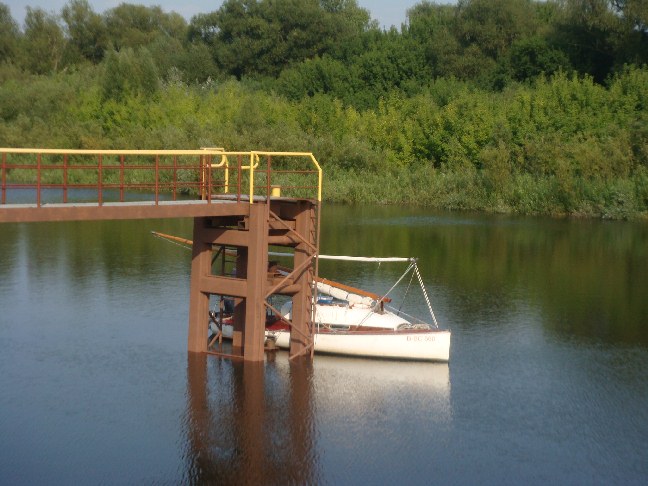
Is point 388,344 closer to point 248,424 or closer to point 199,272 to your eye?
point 199,272

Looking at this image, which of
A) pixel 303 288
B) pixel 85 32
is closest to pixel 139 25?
pixel 85 32

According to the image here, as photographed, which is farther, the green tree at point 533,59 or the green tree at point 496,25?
the green tree at point 496,25

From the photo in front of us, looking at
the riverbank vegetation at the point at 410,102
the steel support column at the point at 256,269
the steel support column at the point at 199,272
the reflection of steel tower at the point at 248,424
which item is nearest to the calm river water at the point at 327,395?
the reflection of steel tower at the point at 248,424

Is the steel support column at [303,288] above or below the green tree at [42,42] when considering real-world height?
below

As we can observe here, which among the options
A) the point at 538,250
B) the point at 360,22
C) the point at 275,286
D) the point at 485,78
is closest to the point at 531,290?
the point at 538,250

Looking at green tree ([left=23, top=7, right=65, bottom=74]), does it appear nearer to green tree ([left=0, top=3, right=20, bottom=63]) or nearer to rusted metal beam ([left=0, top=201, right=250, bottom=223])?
green tree ([left=0, top=3, right=20, bottom=63])

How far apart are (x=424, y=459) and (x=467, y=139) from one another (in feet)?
180

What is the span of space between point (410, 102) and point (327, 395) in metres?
61.6

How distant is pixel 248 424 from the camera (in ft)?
76.4

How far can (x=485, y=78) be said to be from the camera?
88.6m

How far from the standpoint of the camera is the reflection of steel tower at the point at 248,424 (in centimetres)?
2080

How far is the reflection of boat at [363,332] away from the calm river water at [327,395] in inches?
16.2

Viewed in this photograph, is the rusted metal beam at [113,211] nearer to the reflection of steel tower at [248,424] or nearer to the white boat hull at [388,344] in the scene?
the reflection of steel tower at [248,424]

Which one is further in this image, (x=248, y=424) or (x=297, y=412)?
(x=297, y=412)
